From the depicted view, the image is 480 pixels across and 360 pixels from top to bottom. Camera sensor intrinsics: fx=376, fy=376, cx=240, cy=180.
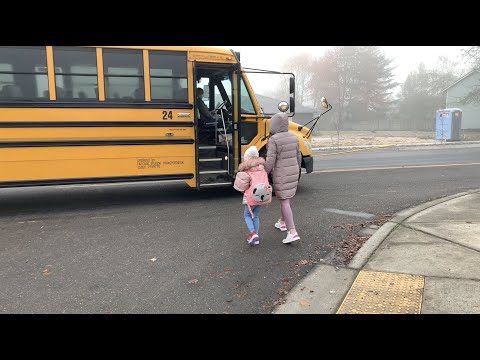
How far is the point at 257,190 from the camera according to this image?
15.0 ft

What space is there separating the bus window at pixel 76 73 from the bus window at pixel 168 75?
0.96 meters

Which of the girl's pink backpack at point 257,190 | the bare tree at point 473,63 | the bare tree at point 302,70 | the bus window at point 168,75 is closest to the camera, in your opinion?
the girl's pink backpack at point 257,190

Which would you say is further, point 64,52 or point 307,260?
point 64,52

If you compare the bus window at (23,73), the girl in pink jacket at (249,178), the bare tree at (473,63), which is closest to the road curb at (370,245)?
the girl in pink jacket at (249,178)

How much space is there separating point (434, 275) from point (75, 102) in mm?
5697

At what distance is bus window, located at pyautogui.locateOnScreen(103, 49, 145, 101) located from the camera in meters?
6.29

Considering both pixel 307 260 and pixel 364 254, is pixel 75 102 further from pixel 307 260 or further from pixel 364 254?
pixel 364 254

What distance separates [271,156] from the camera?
471 cm

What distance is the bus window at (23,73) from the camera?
19.1 feet

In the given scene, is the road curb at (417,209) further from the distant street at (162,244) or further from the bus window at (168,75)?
the bus window at (168,75)

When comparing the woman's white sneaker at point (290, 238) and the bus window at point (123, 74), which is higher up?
the bus window at point (123, 74)

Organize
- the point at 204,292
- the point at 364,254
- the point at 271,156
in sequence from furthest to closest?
the point at 271,156 → the point at 364,254 → the point at 204,292

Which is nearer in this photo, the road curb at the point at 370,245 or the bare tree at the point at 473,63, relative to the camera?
the road curb at the point at 370,245
